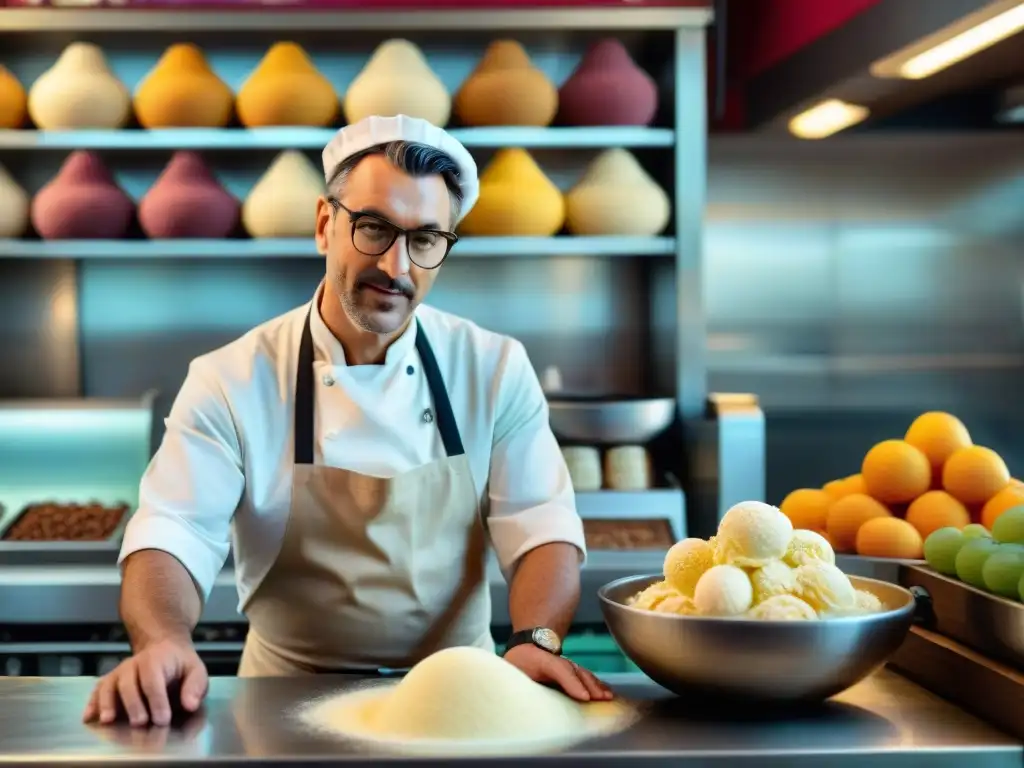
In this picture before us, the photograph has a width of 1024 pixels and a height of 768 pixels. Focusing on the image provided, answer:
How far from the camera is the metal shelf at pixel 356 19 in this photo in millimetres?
3258

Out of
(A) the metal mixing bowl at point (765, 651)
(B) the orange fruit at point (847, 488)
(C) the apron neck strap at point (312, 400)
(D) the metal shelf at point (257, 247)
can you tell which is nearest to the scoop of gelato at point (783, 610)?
(A) the metal mixing bowl at point (765, 651)

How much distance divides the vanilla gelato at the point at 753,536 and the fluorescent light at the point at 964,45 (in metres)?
1.10

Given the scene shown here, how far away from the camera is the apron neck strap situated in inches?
83.9

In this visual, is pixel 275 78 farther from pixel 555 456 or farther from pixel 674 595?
pixel 674 595

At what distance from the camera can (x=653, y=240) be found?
330 centimetres

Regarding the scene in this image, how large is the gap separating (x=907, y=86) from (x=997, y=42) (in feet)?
1.93

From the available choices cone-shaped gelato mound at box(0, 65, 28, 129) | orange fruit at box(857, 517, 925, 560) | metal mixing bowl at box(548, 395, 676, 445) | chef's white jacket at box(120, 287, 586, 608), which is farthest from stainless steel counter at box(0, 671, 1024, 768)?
cone-shaped gelato mound at box(0, 65, 28, 129)

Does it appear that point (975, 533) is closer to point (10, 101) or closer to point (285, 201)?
point (285, 201)

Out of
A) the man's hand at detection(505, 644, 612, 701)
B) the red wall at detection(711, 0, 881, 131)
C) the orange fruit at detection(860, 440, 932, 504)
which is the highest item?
the red wall at detection(711, 0, 881, 131)

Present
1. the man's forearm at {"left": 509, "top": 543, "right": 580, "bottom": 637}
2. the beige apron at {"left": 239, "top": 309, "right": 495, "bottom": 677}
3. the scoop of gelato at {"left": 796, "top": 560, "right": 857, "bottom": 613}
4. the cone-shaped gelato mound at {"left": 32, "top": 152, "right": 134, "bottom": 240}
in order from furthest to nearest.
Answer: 1. the cone-shaped gelato mound at {"left": 32, "top": 152, "right": 134, "bottom": 240}
2. the beige apron at {"left": 239, "top": 309, "right": 495, "bottom": 677}
3. the man's forearm at {"left": 509, "top": 543, "right": 580, "bottom": 637}
4. the scoop of gelato at {"left": 796, "top": 560, "right": 857, "bottom": 613}

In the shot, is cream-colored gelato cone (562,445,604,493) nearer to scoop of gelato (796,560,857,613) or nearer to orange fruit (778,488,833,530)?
orange fruit (778,488,833,530)

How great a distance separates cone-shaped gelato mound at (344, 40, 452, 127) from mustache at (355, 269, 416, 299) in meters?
1.35

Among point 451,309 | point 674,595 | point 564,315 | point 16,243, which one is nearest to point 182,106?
point 16,243

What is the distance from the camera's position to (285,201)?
3.24 metres
